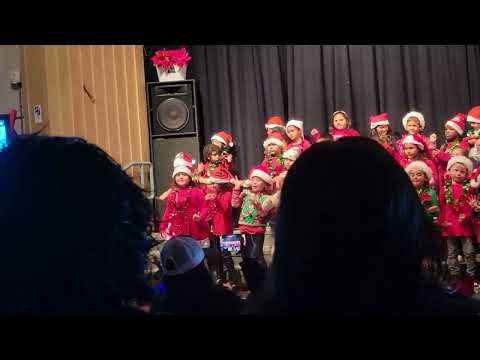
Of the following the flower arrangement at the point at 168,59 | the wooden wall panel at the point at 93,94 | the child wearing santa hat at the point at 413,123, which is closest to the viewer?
the child wearing santa hat at the point at 413,123

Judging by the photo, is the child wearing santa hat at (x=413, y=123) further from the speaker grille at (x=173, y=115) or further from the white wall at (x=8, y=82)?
the white wall at (x=8, y=82)

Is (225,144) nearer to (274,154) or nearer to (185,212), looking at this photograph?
(274,154)

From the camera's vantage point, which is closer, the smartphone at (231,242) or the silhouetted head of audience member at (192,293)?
the silhouetted head of audience member at (192,293)

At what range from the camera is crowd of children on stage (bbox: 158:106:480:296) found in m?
4.22

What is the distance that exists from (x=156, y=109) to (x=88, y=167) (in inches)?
203

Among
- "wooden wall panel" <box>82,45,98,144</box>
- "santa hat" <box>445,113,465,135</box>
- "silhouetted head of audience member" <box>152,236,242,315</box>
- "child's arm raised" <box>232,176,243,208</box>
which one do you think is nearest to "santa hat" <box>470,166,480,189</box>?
"santa hat" <box>445,113,465,135</box>

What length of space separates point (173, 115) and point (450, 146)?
2.64 meters

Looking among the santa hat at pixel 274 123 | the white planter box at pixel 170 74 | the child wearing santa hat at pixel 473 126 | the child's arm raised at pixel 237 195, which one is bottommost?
the child's arm raised at pixel 237 195

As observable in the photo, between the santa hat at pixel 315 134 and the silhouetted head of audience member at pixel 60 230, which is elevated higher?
the santa hat at pixel 315 134

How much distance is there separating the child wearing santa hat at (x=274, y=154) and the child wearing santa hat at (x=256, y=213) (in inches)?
10.3

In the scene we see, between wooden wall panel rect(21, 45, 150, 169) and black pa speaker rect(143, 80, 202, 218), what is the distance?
0.54 feet

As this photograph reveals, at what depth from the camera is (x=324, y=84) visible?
5867 mm

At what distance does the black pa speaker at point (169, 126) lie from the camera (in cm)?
575

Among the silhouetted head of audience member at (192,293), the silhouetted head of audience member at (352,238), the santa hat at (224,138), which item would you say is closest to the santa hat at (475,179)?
the santa hat at (224,138)
